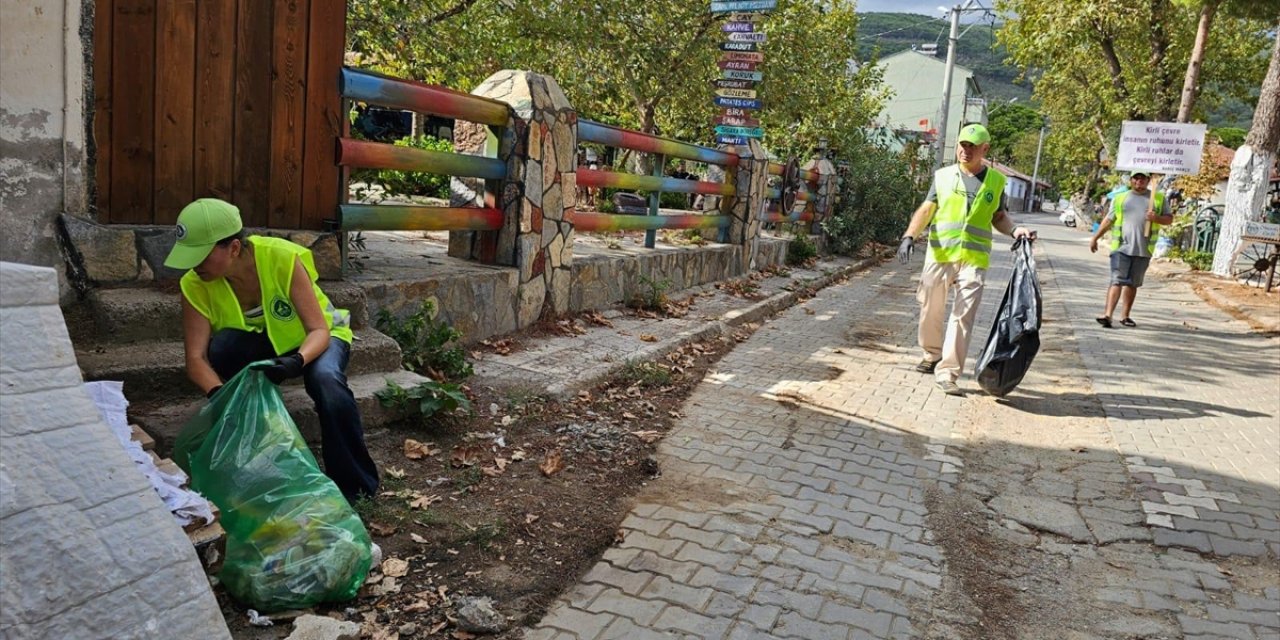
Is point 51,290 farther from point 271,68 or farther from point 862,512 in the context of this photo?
point 862,512

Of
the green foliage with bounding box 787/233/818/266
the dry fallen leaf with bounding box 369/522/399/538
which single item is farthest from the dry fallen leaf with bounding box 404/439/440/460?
the green foliage with bounding box 787/233/818/266

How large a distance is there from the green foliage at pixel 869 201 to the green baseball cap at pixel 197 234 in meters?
13.1

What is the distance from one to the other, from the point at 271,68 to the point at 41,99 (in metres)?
1.18

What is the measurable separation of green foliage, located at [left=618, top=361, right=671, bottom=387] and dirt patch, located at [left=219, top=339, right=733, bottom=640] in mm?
288

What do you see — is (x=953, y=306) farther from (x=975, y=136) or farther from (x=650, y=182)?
(x=650, y=182)

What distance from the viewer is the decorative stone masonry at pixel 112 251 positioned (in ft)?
12.2

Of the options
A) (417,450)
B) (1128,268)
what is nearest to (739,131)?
(1128,268)

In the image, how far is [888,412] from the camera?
5801mm

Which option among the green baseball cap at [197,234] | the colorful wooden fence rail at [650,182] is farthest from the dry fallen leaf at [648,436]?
the colorful wooden fence rail at [650,182]

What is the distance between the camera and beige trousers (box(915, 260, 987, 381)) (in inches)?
247

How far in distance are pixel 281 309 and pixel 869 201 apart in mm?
14150

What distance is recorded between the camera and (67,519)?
1.84 m

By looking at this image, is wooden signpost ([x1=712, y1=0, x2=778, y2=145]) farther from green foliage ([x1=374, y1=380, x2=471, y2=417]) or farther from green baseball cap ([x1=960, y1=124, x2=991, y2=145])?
green foliage ([x1=374, y1=380, x2=471, y2=417])

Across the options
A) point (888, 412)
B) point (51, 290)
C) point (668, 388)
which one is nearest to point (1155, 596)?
point (888, 412)
